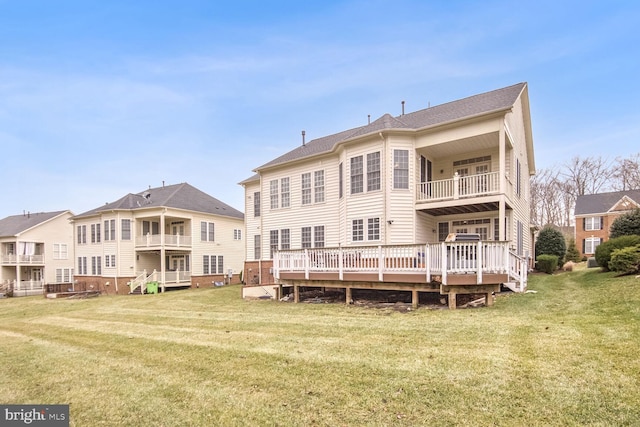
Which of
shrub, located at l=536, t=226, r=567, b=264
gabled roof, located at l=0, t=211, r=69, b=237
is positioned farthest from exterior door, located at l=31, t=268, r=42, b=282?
shrub, located at l=536, t=226, r=567, b=264

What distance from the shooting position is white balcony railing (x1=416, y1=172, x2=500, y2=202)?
43.2 feet

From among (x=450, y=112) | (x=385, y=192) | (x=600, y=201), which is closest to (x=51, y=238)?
(x=385, y=192)

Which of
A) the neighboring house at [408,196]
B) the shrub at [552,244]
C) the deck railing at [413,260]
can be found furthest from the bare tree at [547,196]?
the deck railing at [413,260]

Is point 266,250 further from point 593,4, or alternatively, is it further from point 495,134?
point 593,4

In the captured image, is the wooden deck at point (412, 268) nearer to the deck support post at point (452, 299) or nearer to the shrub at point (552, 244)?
the deck support post at point (452, 299)

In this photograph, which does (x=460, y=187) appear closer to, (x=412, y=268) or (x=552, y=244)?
(x=412, y=268)

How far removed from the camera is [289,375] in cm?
497

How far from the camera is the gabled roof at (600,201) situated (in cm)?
3372

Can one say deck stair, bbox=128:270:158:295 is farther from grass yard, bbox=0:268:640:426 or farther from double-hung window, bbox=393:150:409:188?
double-hung window, bbox=393:150:409:188

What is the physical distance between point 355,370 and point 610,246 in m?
14.1

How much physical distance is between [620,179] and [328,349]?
1824 inches

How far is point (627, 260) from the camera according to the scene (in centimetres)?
1157

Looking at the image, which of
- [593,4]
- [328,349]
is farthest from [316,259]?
[593,4]

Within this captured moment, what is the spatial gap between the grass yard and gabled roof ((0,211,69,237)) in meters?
32.5
